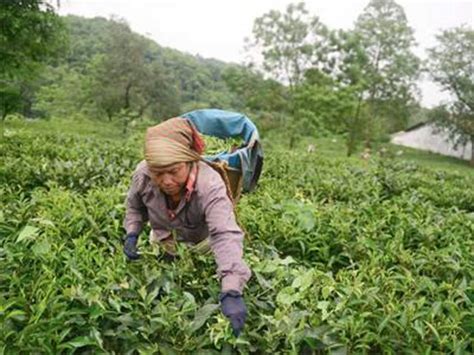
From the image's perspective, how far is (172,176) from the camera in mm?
2344

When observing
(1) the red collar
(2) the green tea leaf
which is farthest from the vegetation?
(1) the red collar

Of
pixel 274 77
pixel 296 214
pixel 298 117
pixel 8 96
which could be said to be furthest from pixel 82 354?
pixel 274 77

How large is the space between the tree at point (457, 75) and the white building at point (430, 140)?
1997 mm

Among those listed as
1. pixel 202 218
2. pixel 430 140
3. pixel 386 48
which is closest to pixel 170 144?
pixel 202 218

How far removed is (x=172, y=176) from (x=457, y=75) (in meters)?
33.8

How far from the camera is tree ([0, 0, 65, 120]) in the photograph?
519 inches

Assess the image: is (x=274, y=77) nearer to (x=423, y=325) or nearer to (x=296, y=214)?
(x=296, y=214)

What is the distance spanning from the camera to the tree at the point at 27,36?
13.2 metres

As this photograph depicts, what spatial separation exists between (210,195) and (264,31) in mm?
21398

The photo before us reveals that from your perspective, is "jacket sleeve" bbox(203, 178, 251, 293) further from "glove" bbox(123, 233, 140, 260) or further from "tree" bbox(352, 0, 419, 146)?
"tree" bbox(352, 0, 419, 146)

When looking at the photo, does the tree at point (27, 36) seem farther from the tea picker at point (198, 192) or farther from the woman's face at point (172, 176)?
the woman's face at point (172, 176)

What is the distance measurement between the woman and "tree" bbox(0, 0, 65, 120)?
38.4 ft

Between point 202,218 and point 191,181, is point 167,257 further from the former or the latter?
point 191,181

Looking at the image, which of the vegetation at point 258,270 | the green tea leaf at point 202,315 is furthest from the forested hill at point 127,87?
the green tea leaf at point 202,315
